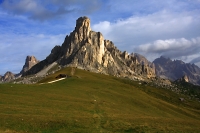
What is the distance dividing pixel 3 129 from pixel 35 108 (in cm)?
1253

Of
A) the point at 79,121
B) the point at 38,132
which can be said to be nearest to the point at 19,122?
the point at 38,132

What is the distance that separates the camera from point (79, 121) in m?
37.3

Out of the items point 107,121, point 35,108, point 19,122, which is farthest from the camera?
point 35,108

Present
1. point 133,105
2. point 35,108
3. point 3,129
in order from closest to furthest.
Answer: point 3,129 → point 35,108 → point 133,105

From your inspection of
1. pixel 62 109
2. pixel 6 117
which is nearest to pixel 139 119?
pixel 62 109

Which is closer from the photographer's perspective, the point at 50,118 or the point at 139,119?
the point at 50,118

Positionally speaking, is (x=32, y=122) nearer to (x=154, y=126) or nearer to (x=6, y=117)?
(x=6, y=117)

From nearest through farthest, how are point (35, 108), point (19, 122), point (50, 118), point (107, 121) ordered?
point (19, 122)
point (50, 118)
point (107, 121)
point (35, 108)

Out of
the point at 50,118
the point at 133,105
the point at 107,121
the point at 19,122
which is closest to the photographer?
the point at 19,122

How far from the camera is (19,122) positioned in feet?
112

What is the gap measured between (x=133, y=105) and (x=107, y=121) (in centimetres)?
2735

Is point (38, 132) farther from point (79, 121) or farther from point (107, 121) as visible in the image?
point (107, 121)

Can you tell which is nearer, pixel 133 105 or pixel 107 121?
pixel 107 121

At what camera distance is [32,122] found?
34.6 metres
